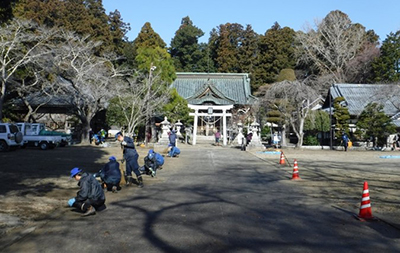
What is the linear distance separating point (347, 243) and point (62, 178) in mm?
8885

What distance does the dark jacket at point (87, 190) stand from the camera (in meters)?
6.62

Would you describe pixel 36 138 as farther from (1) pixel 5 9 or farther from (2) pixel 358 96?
(2) pixel 358 96

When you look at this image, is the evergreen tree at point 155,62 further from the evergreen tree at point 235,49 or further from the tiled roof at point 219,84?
the evergreen tree at point 235,49

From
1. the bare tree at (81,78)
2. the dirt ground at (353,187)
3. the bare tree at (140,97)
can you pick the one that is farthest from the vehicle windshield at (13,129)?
the dirt ground at (353,187)

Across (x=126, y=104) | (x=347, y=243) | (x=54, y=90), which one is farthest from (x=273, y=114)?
(x=347, y=243)

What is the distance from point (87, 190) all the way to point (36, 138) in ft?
59.7

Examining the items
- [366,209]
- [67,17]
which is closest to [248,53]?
[67,17]

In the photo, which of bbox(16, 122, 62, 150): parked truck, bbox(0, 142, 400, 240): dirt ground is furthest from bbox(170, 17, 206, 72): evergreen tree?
bbox(0, 142, 400, 240): dirt ground

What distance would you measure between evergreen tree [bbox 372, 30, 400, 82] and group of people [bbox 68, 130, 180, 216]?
108 ft

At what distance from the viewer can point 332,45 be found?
44688 mm

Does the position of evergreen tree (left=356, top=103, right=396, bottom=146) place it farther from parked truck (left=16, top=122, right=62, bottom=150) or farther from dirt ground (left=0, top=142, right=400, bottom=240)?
parked truck (left=16, top=122, right=62, bottom=150)

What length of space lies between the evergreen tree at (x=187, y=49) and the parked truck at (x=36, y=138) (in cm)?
3465

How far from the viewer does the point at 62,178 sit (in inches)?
445

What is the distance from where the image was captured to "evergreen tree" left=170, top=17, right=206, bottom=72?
56719mm
